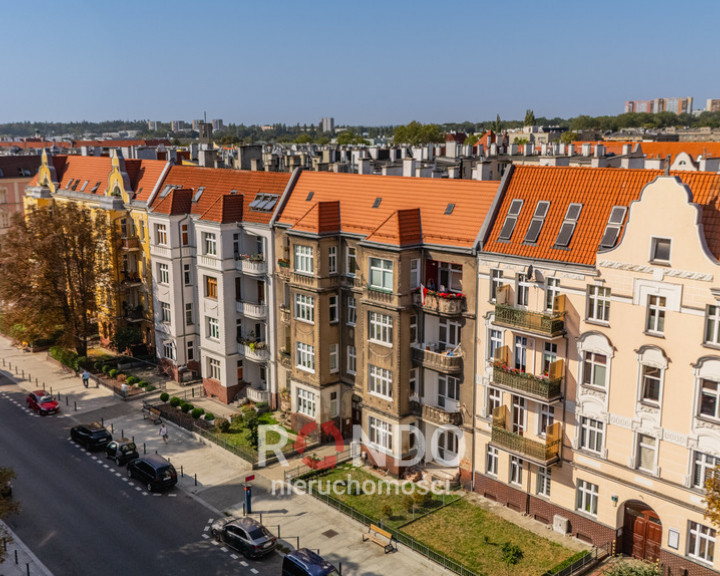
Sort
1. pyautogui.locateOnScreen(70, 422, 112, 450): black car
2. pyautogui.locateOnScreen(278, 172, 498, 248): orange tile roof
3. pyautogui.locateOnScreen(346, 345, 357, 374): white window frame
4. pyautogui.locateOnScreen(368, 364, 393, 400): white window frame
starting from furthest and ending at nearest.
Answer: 1. pyautogui.locateOnScreen(70, 422, 112, 450): black car
2. pyautogui.locateOnScreen(346, 345, 357, 374): white window frame
3. pyautogui.locateOnScreen(368, 364, 393, 400): white window frame
4. pyautogui.locateOnScreen(278, 172, 498, 248): orange tile roof

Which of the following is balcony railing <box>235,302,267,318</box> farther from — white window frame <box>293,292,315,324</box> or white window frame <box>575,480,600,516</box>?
white window frame <box>575,480,600,516</box>

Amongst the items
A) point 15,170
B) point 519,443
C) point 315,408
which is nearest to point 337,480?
point 315,408

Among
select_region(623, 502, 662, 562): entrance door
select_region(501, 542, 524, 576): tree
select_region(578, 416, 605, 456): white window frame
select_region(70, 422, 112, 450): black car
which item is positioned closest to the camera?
select_region(623, 502, 662, 562): entrance door

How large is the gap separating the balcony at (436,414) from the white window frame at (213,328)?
63.7ft

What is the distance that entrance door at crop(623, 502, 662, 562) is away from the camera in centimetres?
3194

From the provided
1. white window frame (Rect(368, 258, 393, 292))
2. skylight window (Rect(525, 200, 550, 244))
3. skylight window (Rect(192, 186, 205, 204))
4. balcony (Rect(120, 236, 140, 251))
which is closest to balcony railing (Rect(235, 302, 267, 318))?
skylight window (Rect(192, 186, 205, 204))

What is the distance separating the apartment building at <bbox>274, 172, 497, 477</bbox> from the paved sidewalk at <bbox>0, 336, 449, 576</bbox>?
5.23m

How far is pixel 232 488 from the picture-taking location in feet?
134

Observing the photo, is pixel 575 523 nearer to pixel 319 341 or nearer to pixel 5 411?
pixel 319 341

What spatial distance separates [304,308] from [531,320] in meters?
16.8

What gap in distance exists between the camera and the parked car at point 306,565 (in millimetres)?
30609

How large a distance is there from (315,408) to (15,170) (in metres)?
66.1

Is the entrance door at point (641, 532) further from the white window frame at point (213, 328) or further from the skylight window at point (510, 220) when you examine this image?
the white window frame at point (213, 328)

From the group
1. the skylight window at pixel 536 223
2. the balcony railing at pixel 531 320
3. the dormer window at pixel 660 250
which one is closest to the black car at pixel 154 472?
the balcony railing at pixel 531 320
